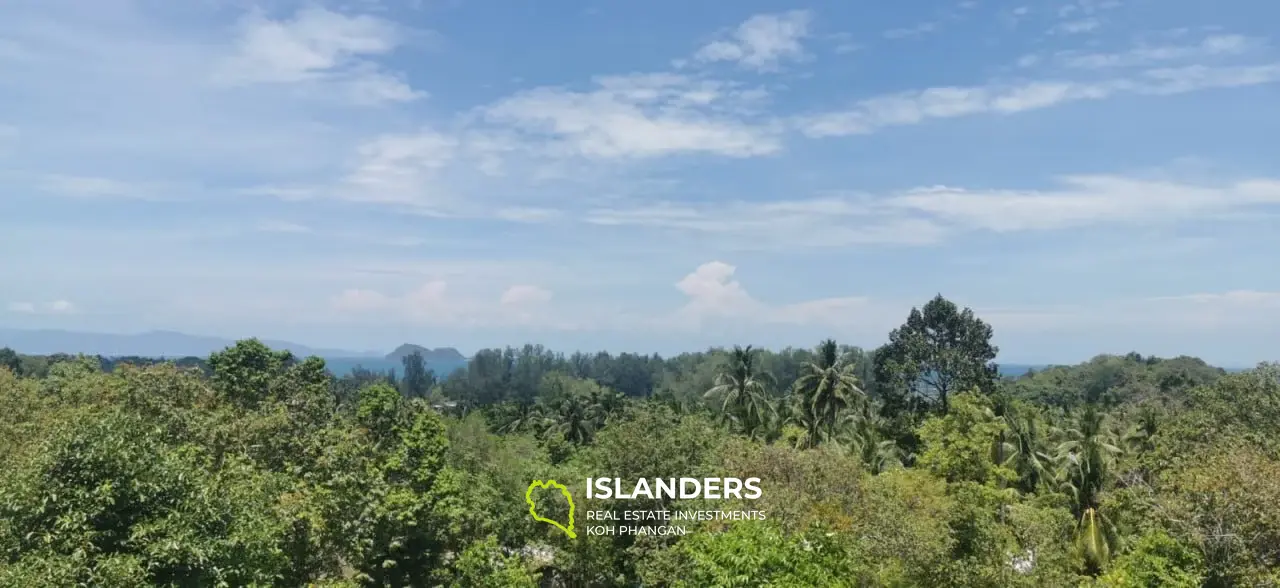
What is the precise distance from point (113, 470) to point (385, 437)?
1650 cm

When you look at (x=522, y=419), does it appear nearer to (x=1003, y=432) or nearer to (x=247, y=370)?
(x=247, y=370)

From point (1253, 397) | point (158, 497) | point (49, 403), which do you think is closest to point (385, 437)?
point (49, 403)

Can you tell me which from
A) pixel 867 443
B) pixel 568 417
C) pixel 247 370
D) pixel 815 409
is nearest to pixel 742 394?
pixel 815 409

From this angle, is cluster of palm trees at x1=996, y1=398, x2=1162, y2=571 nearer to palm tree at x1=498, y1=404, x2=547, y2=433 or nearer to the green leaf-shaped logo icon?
the green leaf-shaped logo icon

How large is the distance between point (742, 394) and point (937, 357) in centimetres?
1231

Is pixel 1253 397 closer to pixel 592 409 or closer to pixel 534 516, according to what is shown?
pixel 534 516

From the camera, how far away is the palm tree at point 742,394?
40.9m

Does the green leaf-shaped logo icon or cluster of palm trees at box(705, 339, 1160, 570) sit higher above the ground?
cluster of palm trees at box(705, 339, 1160, 570)

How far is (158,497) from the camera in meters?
12.6

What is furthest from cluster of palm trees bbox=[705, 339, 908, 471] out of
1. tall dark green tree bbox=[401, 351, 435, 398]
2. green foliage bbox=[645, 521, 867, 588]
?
tall dark green tree bbox=[401, 351, 435, 398]

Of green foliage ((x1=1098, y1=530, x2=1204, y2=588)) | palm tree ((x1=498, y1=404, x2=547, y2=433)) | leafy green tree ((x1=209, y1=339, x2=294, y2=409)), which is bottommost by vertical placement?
palm tree ((x1=498, y1=404, x2=547, y2=433))

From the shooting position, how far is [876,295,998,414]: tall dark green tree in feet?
150

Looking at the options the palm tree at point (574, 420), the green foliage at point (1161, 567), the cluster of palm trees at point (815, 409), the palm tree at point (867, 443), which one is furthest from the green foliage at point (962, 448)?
the palm tree at point (574, 420)

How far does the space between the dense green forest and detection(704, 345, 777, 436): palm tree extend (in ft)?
1.11
